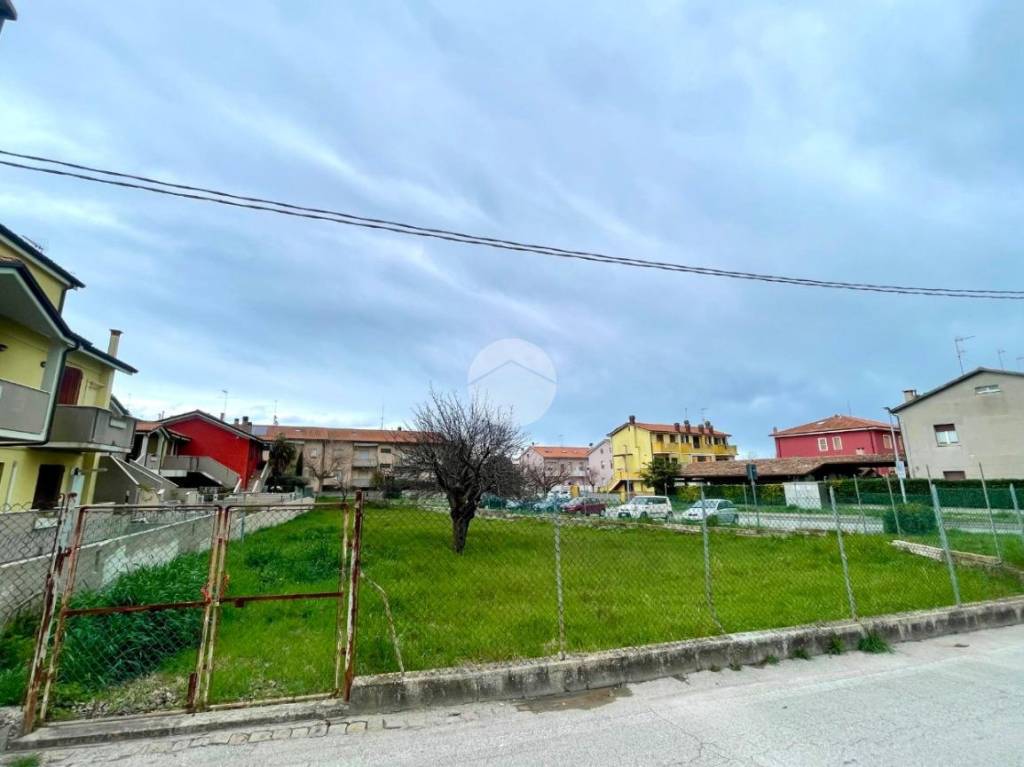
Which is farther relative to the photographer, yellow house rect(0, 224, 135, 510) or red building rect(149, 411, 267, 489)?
red building rect(149, 411, 267, 489)

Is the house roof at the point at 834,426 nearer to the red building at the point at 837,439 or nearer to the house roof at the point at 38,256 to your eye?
the red building at the point at 837,439

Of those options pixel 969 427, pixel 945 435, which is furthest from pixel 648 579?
pixel 945 435

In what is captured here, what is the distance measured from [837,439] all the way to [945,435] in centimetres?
1365

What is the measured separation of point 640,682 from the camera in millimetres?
4105

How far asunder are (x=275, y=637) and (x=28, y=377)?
42.1 ft

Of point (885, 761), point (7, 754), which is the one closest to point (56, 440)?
point (7, 754)

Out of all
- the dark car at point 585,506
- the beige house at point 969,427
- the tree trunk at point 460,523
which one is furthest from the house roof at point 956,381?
the tree trunk at point 460,523

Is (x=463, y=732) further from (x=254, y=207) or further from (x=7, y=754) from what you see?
(x=254, y=207)

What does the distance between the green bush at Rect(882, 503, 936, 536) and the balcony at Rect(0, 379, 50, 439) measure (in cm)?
2367

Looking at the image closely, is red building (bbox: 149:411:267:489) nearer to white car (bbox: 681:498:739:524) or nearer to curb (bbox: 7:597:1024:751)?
white car (bbox: 681:498:739:524)

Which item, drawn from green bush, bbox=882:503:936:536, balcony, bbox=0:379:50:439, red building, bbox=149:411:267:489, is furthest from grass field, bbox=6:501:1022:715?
red building, bbox=149:411:267:489

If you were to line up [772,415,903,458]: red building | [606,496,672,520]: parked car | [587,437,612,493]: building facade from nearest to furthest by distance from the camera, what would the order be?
[606,496,672,520]: parked car
[772,415,903,458]: red building
[587,437,612,493]: building facade

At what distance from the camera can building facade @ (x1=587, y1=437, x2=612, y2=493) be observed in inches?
2424

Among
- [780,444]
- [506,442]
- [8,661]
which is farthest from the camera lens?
[780,444]
